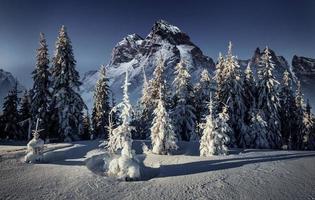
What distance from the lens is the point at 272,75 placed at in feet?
138

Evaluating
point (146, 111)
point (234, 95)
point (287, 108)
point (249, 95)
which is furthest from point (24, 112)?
point (287, 108)

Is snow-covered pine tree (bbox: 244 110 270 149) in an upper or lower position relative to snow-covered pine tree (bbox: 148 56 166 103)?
lower

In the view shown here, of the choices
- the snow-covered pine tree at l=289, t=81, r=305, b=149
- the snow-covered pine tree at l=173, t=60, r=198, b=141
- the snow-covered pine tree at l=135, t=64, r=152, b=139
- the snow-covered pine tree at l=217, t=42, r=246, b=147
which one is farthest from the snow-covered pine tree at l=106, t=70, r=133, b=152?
the snow-covered pine tree at l=289, t=81, r=305, b=149

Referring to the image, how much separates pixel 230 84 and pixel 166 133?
16.4m

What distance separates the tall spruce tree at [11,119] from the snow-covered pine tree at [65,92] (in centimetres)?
1099

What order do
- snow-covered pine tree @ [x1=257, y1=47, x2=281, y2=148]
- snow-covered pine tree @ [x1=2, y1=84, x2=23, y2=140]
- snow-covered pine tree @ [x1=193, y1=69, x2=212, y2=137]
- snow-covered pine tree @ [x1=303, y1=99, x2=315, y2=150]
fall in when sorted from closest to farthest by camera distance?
snow-covered pine tree @ [x1=257, y1=47, x2=281, y2=148]
snow-covered pine tree @ [x1=193, y1=69, x2=212, y2=137]
snow-covered pine tree @ [x1=2, y1=84, x2=23, y2=140]
snow-covered pine tree @ [x1=303, y1=99, x2=315, y2=150]

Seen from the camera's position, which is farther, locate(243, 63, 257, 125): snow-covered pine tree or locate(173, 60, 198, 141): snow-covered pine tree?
locate(243, 63, 257, 125): snow-covered pine tree

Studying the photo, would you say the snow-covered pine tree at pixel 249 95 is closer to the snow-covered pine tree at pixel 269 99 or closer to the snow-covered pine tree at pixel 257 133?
the snow-covered pine tree at pixel 269 99

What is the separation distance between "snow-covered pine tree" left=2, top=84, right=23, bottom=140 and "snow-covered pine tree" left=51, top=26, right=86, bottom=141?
1100cm

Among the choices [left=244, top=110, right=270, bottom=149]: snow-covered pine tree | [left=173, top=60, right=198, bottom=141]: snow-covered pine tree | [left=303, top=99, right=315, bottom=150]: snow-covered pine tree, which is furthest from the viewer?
[left=303, top=99, right=315, bottom=150]: snow-covered pine tree

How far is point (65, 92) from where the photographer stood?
36969 mm

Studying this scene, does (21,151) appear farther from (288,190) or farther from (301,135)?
(301,135)

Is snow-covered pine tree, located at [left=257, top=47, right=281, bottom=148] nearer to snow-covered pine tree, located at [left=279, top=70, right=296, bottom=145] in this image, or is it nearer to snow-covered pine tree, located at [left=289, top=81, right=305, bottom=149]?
snow-covered pine tree, located at [left=279, top=70, right=296, bottom=145]

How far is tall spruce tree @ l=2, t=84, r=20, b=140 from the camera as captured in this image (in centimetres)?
4497
